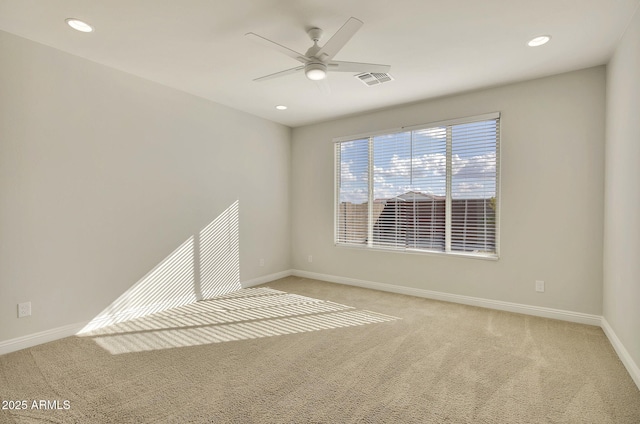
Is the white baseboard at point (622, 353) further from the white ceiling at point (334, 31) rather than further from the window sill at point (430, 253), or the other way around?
the white ceiling at point (334, 31)

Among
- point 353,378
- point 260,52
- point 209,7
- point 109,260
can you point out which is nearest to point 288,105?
point 260,52

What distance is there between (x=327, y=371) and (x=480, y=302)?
95.4 inches

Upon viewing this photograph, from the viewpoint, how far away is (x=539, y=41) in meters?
2.65

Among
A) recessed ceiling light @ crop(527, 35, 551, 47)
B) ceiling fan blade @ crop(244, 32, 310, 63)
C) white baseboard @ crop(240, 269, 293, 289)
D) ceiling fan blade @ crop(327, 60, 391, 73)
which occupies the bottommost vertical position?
white baseboard @ crop(240, 269, 293, 289)

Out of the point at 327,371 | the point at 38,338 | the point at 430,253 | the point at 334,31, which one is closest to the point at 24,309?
the point at 38,338

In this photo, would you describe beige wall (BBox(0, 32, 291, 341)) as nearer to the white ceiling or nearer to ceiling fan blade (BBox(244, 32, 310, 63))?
the white ceiling

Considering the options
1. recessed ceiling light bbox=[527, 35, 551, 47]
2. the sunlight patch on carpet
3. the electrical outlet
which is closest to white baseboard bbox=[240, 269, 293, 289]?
the sunlight patch on carpet

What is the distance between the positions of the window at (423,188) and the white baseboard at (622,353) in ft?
3.82

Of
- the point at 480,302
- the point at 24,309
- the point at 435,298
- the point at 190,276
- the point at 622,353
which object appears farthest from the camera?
the point at 435,298

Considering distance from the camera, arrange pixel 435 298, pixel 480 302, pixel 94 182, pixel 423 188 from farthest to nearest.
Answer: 1. pixel 423 188
2. pixel 435 298
3. pixel 480 302
4. pixel 94 182

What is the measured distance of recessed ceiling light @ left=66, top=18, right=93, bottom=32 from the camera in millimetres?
2365

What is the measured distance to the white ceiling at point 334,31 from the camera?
221 centimetres

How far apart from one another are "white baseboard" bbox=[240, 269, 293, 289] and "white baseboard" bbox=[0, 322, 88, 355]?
2070 millimetres

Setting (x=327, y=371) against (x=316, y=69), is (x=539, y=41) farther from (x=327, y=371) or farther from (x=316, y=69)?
(x=327, y=371)
